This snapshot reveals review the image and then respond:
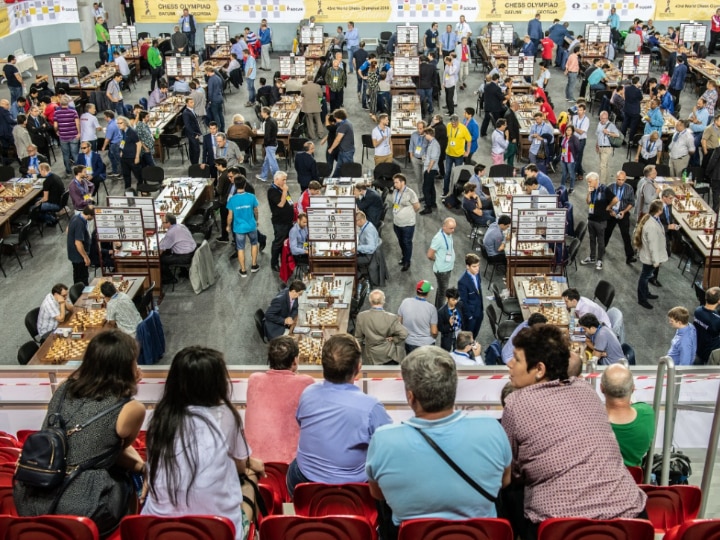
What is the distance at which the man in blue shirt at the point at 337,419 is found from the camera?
4.11 meters

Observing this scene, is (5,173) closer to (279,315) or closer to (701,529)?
(279,315)

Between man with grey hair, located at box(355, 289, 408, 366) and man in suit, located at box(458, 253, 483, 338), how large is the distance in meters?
1.20

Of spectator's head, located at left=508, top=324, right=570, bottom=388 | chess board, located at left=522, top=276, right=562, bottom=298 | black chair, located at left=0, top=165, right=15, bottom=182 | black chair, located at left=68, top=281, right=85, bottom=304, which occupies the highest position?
spectator's head, located at left=508, top=324, right=570, bottom=388

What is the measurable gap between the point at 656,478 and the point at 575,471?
1661mm

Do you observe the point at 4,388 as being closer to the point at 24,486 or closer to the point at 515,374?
the point at 24,486

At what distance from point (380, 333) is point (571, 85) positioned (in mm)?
13768

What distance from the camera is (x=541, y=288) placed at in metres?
10.4

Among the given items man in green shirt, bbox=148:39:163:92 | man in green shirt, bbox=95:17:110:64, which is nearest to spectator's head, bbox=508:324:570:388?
man in green shirt, bbox=148:39:163:92

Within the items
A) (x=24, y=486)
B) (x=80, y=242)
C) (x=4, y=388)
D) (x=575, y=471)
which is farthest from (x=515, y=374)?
(x=80, y=242)

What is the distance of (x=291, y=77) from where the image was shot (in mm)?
20047

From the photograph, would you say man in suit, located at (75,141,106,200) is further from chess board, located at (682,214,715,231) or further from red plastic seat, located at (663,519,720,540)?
red plastic seat, located at (663,519,720,540)

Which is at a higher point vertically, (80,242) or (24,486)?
(24,486)

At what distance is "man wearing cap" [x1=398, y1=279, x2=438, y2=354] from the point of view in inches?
354

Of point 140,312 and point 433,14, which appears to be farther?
point 433,14
